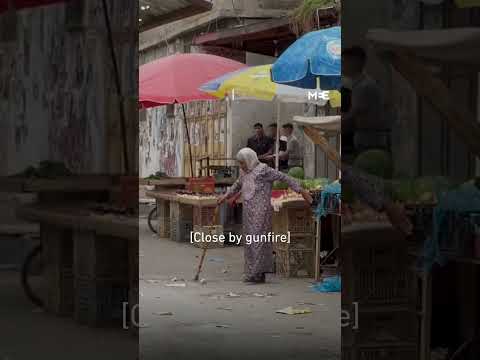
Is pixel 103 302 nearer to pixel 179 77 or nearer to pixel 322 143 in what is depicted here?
pixel 322 143

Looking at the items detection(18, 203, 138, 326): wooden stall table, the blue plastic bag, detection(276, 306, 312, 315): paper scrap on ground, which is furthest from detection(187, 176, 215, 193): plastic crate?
detection(18, 203, 138, 326): wooden stall table

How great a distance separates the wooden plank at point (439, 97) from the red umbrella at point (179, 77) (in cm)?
638

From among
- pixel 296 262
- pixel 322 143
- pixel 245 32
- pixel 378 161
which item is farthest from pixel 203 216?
pixel 378 161

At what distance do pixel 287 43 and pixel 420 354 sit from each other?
9231 mm

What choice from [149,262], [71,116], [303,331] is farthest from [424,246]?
[149,262]

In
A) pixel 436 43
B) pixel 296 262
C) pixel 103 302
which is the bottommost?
pixel 296 262

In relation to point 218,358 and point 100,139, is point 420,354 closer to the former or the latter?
point 100,139

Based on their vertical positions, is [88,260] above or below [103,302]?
above

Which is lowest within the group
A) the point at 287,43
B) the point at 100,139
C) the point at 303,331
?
the point at 303,331

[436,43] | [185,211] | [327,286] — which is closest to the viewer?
[436,43]

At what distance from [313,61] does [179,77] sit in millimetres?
2702

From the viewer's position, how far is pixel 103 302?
7.06ft

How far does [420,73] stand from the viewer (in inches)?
77.9

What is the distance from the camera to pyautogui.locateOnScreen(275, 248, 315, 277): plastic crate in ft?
21.4
